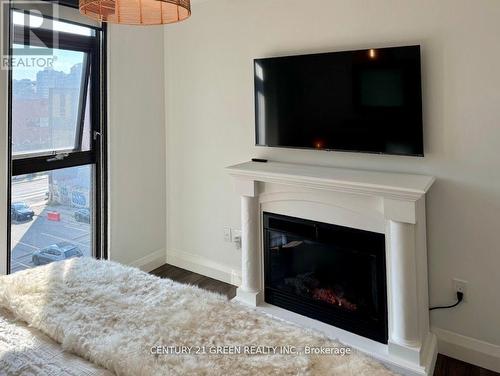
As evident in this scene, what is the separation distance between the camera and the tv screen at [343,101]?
213 centimetres

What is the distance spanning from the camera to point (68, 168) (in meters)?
2.79

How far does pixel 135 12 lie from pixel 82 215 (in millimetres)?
1892

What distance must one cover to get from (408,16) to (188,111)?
1901mm

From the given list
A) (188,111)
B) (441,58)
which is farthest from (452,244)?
(188,111)

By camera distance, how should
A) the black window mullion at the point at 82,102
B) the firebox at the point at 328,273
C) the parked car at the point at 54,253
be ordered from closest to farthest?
the firebox at the point at 328,273 → the parked car at the point at 54,253 → the black window mullion at the point at 82,102

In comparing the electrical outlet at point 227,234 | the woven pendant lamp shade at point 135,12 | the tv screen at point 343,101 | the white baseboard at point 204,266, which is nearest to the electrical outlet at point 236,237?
the electrical outlet at point 227,234

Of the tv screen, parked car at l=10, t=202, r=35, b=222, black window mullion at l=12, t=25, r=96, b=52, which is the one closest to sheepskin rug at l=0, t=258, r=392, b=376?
parked car at l=10, t=202, r=35, b=222

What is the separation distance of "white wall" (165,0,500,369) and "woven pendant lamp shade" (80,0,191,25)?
3.84 feet

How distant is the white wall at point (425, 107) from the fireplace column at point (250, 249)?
410mm

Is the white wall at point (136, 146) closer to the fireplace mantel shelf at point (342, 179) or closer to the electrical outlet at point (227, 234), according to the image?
the electrical outlet at point (227, 234)

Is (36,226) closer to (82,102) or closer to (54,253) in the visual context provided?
(54,253)

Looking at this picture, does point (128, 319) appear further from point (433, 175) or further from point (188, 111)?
point (188, 111)

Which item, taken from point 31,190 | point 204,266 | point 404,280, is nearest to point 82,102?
point 31,190

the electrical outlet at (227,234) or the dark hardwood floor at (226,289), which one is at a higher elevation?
the electrical outlet at (227,234)
